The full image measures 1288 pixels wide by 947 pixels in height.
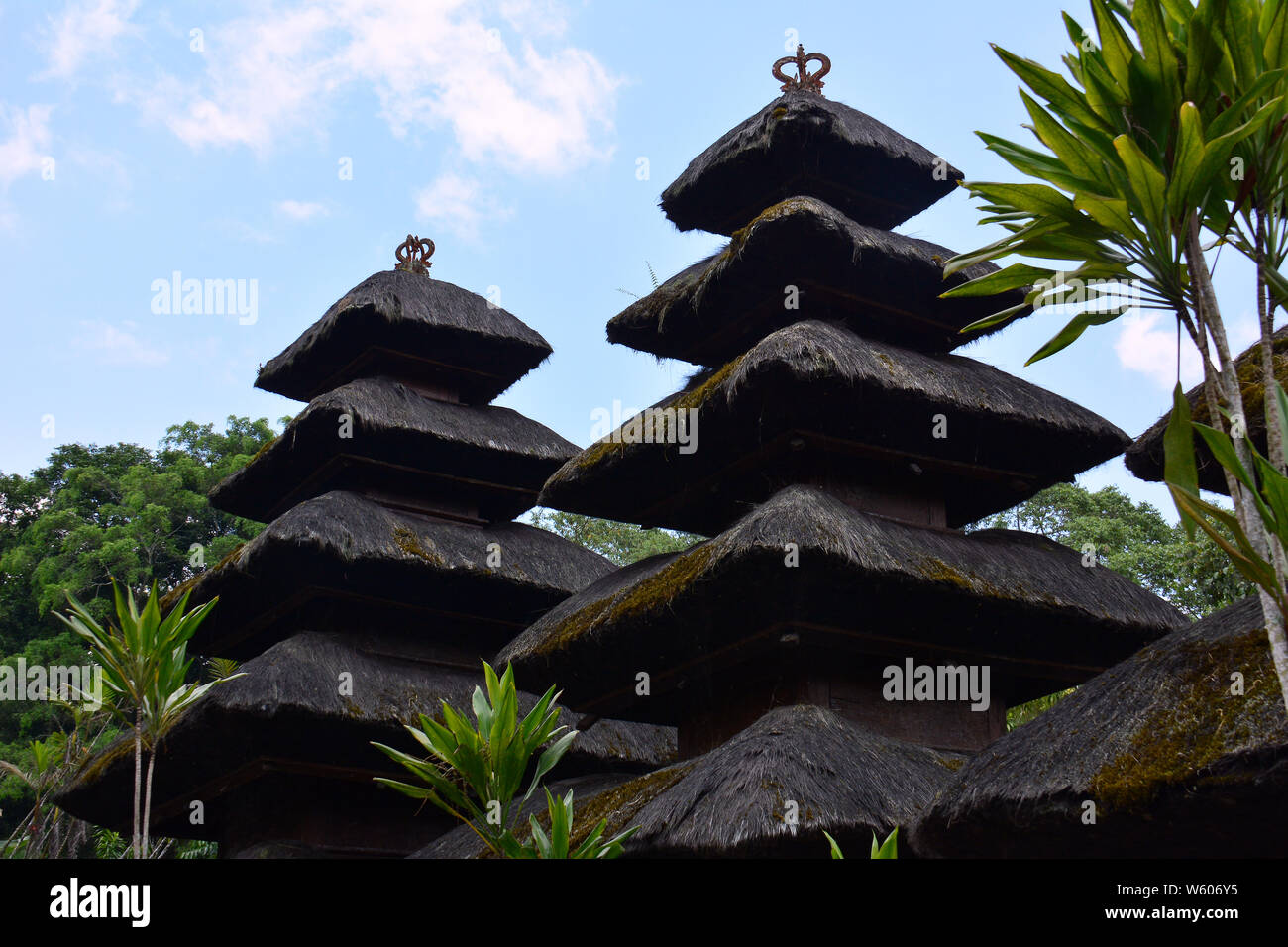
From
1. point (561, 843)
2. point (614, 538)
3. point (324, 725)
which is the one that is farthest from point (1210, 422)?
point (614, 538)

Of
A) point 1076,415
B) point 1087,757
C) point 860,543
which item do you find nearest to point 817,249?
point 1076,415

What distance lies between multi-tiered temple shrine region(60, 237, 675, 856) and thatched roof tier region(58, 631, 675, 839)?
25mm

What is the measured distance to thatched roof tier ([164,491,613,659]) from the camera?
1334cm

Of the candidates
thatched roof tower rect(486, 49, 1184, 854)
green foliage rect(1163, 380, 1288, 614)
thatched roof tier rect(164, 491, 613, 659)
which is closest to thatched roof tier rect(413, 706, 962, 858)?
thatched roof tower rect(486, 49, 1184, 854)

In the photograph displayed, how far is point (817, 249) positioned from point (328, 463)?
7037mm

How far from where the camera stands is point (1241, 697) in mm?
5891

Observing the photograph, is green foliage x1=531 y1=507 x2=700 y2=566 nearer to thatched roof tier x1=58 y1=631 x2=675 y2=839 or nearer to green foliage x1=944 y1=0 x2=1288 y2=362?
thatched roof tier x1=58 y1=631 x2=675 y2=839

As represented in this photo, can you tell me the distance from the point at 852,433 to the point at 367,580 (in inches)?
242

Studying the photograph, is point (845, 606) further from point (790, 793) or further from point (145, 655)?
point (145, 655)

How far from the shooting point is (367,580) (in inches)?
547

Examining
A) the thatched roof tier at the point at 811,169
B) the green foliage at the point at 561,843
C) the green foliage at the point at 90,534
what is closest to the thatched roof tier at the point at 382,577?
the thatched roof tier at the point at 811,169

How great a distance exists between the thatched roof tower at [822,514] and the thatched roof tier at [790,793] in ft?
0.08
